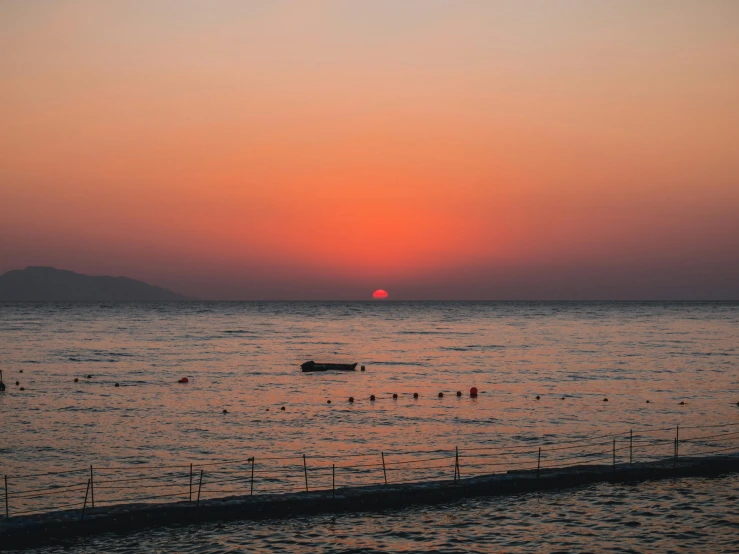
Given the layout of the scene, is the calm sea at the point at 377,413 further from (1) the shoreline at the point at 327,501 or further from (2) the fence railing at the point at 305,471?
(2) the fence railing at the point at 305,471

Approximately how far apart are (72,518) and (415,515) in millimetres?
14304

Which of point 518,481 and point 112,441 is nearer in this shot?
point 518,481

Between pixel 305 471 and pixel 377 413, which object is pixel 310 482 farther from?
pixel 377 413

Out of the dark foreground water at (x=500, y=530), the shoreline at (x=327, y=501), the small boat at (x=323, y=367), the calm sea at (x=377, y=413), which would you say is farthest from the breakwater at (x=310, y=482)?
the small boat at (x=323, y=367)

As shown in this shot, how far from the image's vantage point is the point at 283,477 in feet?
131

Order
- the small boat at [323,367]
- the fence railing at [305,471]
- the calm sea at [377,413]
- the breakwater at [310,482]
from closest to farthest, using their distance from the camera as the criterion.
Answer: the breakwater at [310,482]
the calm sea at [377,413]
the fence railing at [305,471]
the small boat at [323,367]

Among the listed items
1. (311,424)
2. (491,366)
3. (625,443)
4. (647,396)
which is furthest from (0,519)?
(491,366)

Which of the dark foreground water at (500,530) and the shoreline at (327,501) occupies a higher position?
the shoreline at (327,501)

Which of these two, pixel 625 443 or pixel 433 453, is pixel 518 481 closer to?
pixel 433 453

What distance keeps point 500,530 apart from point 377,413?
3270 cm

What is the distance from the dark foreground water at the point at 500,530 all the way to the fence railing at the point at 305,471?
2.33 metres

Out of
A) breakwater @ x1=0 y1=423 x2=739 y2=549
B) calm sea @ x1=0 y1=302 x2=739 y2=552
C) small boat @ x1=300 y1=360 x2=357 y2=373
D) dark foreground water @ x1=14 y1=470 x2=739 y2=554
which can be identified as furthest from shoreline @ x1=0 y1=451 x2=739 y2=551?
small boat @ x1=300 y1=360 x2=357 y2=373

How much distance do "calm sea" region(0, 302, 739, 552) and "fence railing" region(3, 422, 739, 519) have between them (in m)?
1.71

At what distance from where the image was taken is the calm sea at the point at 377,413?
31.4m
